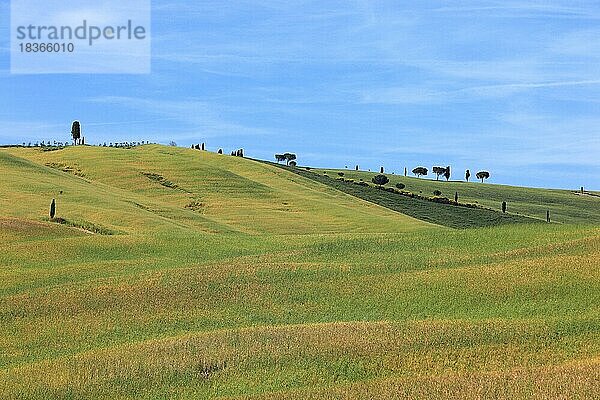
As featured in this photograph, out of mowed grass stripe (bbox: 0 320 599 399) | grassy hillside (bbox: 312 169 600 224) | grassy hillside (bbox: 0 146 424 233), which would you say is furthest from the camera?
grassy hillside (bbox: 312 169 600 224)

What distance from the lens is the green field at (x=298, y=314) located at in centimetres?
2259

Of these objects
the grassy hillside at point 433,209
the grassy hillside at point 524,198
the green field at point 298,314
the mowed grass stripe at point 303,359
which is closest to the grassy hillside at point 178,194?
the grassy hillside at point 433,209

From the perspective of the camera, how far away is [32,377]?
23.8 meters

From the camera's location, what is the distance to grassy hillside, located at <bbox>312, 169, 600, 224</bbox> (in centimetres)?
13262

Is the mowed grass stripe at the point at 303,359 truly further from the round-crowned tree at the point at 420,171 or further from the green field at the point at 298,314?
the round-crowned tree at the point at 420,171

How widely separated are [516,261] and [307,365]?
16.3 m

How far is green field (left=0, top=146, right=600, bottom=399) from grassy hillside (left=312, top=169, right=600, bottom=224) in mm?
82938

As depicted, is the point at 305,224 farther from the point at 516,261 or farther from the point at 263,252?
the point at 516,261

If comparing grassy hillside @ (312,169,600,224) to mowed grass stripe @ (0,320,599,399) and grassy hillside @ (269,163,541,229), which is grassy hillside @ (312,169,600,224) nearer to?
grassy hillside @ (269,163,541,229)

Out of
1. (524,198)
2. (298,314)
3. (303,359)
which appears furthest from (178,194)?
(524,198)

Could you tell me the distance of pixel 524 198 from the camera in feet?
510

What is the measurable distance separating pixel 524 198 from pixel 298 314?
13040 centimetres

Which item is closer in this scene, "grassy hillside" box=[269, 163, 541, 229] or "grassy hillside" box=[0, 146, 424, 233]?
"grassy hillside" box=[0, 146, 424, 233]

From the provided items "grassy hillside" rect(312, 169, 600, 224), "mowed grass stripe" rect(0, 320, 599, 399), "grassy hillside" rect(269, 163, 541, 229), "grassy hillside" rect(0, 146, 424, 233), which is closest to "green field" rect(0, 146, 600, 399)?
"mowed grass stripe" rect(0, 320, 599, 399)
